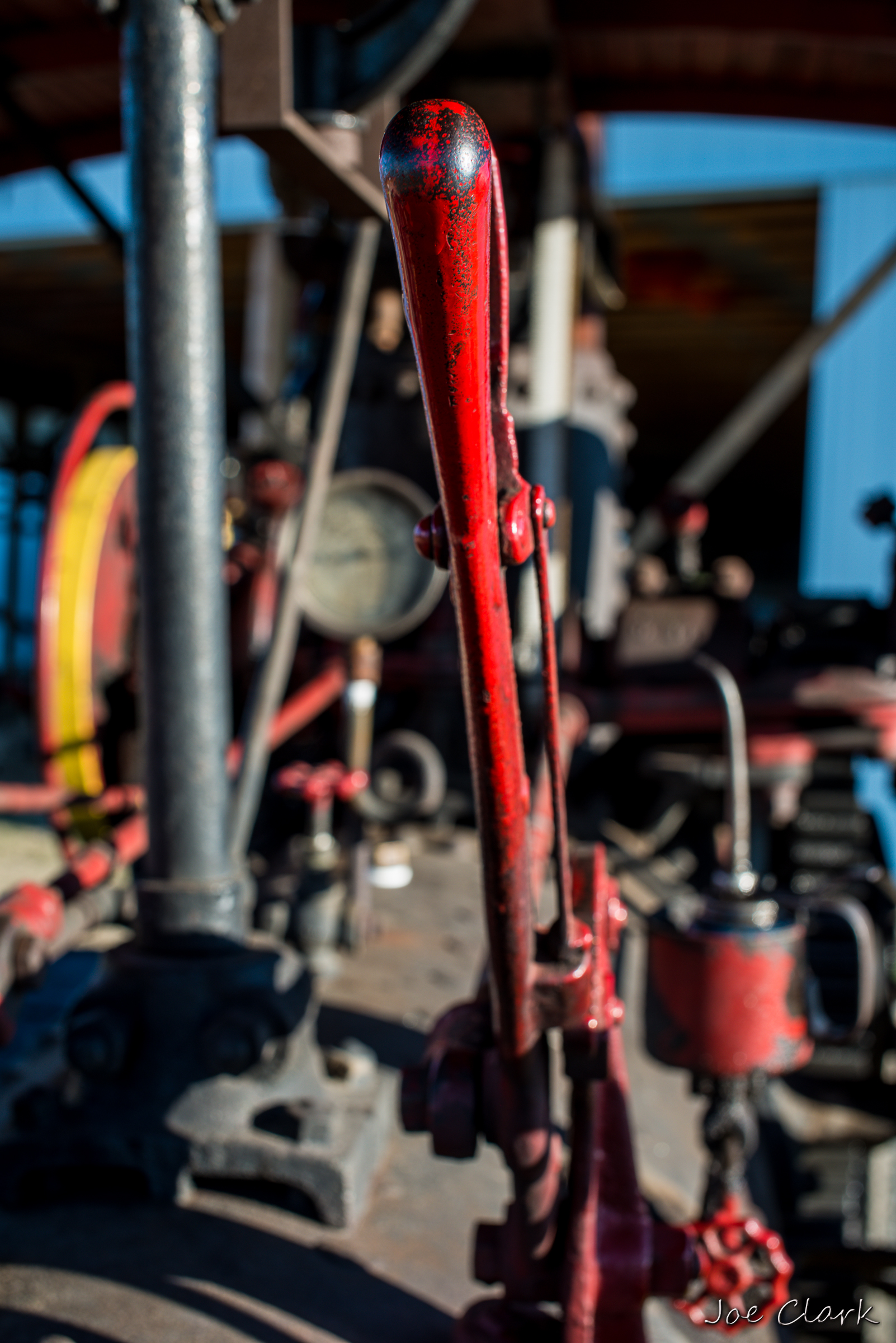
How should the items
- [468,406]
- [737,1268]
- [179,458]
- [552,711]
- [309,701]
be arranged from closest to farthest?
[468,406] < [552,711] < [737,1268] < [179,458] < [309,701]

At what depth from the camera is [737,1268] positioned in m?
1.33

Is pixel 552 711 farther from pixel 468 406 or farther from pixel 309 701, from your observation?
pixel 309 701

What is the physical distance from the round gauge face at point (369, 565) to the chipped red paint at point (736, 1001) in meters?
1.94

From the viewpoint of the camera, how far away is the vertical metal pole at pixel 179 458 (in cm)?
164

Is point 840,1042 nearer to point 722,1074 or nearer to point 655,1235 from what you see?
point 722,1074

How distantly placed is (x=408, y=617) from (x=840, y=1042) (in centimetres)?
197

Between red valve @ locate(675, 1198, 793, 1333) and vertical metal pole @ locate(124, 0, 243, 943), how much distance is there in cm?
85

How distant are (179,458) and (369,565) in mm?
2061

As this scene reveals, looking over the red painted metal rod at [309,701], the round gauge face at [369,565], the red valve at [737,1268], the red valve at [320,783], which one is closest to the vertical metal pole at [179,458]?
the red valve at [320,783]

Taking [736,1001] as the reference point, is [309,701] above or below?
above

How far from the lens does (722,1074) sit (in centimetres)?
192

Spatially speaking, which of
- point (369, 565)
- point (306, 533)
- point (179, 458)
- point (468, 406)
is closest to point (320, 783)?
point (306, 533)
